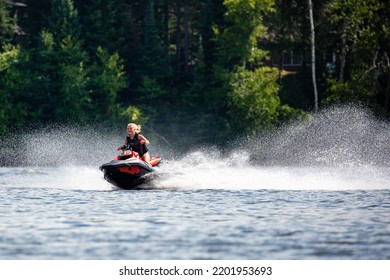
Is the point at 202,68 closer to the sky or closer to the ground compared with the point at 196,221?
closer to the sky

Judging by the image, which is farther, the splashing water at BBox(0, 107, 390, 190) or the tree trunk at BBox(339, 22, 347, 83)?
the tree trunk at BBox(339, 22, 347, 83)

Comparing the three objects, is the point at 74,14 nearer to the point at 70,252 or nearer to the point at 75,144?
the point at 75,144

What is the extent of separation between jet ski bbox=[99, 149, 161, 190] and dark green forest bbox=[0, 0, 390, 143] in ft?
103

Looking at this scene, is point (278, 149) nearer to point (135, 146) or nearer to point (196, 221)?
point (135, 146)

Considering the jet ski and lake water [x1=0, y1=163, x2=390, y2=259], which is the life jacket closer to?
the jet ski

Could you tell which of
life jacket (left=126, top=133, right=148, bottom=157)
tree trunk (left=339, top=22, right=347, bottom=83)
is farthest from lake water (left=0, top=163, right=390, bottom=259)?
tree trunk (left=339, top=22, right=347, bottom=83)

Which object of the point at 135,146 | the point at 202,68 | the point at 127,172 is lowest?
the point at 127,172

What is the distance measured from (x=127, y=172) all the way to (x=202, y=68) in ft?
135

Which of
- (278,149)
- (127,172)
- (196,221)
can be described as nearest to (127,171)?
(127,172)

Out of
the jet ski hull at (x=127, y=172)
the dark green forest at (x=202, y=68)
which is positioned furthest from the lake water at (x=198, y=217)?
the dark green forest at (x=202, y=68)

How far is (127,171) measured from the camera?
28391 mm

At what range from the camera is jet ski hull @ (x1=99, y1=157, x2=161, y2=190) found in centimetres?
2816

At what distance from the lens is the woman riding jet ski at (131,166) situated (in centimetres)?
2819

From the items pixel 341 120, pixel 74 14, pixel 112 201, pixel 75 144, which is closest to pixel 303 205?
pixel 112 201
